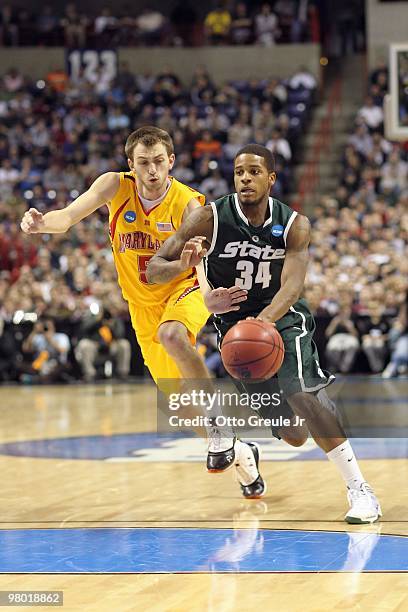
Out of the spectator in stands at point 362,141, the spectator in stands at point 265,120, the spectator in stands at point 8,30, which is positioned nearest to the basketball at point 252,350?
the spectator in stands at point 362,141

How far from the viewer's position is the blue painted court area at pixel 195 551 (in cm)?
486

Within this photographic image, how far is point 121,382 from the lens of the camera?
16.9 m

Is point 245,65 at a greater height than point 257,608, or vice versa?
point 245,65

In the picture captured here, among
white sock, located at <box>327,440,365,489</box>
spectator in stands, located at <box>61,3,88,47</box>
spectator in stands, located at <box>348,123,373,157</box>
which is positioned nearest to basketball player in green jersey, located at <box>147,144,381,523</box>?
white sock, located at <box>327,440,365,489</box>

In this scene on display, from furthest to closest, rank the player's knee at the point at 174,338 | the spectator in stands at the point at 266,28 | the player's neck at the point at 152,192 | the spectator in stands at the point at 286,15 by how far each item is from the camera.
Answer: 1. the spectator in stands at the point at 286,15
2. the spectator in stands at the point at 266,28
3. the player's neck at the point at 152,192
4. the player's knee at the point at 174,338

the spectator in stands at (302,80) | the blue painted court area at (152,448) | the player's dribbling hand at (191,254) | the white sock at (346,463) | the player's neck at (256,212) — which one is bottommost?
the blue painted court area at (152,448)

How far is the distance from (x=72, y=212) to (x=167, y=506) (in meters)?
1.80

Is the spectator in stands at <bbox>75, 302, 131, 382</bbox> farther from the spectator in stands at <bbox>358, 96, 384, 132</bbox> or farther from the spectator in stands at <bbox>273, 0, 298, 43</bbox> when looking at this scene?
the spectator in stands at <bbox>273, 0, 298, 43</bbox>

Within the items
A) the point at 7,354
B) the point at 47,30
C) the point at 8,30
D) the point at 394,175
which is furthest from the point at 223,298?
the point at 8,30

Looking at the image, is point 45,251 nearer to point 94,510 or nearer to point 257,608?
point 94,510

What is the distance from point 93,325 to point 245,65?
9273mm

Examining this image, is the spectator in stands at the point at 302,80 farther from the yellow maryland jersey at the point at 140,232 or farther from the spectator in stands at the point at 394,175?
the yellow maryland jersey at the point at 140,232

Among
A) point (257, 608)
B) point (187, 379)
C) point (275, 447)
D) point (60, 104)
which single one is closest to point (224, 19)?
point (60, 104)

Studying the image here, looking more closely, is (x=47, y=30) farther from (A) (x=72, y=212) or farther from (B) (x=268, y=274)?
(B) (x=268, y=274)
